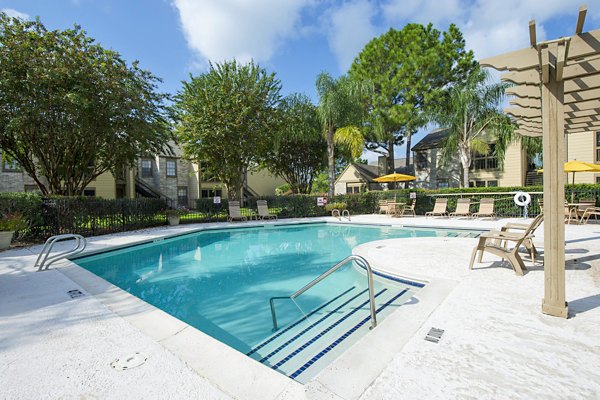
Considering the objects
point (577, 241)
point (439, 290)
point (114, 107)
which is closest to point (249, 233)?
point (114, 107)

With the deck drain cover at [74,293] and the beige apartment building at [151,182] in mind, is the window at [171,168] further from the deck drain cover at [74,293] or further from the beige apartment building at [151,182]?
the deck drain cover at [74,293]

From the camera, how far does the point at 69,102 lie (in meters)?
10.4

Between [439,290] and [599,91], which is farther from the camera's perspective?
[439,290]

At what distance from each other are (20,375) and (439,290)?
14.2 ft

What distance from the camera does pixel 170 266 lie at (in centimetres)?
709

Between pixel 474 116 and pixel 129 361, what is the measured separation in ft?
71.3

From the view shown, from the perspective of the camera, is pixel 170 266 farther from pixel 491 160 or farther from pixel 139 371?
pixel 491 160

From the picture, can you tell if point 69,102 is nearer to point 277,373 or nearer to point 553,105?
point 277,373

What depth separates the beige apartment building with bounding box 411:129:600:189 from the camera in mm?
17922

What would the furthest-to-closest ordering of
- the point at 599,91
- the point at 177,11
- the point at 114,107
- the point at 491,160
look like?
1. the point at 491,160
2. the point at 114,107
3. the point at 177,11
4. the point at 599,91

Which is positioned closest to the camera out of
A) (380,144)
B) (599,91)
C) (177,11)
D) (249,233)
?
(599,91)

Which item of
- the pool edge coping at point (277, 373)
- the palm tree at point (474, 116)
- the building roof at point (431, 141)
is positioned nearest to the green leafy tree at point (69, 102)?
the pool edge coping at point (277, 373)

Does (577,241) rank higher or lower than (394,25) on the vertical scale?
lower

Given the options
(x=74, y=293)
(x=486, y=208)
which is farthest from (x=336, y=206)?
(x=74, y=293)
